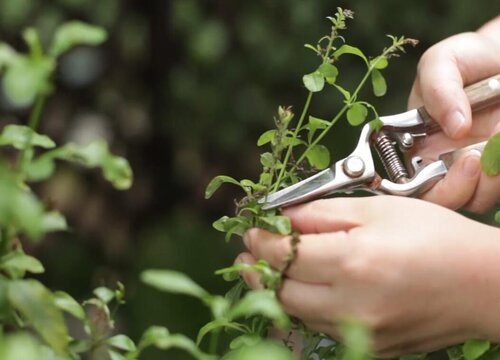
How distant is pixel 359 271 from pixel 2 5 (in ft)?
3.63

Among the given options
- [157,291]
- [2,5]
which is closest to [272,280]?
[157,291]

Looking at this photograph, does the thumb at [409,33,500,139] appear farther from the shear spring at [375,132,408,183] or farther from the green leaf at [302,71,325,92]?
the green leaf at [302,71,325,92]

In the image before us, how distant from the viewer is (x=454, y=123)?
94 centimetres

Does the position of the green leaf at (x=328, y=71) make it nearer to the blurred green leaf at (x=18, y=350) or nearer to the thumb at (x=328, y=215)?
the thumb at (x=328, y=215)

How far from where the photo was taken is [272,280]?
25.8 inches

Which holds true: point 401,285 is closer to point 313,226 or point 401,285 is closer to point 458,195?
point 313,226

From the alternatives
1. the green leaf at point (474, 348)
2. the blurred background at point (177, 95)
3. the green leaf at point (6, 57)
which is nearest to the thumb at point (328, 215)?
the green leaf at point (474, 348)

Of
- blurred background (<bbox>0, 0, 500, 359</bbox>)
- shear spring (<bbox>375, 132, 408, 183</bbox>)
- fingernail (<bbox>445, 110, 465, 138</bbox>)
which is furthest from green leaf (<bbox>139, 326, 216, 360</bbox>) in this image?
blurred background (<bbox>0, 0, 500, 359</bbox>)

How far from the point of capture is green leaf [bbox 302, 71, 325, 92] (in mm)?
727

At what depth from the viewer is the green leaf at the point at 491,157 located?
75cm

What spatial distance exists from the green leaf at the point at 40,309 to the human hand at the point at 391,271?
23cm

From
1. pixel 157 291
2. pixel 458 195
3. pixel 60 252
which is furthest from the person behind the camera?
pixel 60 252

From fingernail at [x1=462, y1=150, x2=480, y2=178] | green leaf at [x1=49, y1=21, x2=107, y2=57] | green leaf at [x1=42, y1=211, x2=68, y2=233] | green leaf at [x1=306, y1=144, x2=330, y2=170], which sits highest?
green leaf at [x1=49, y1=21, x2=107, y2=57]

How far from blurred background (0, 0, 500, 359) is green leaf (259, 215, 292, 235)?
100 cm
